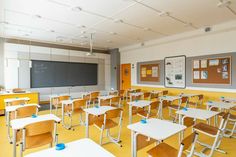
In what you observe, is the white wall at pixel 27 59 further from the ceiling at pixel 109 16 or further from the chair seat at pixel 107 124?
the chair seat at pixel 107 124

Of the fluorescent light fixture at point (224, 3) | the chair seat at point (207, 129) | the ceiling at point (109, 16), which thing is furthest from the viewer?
the ceiling at point (109, 16)

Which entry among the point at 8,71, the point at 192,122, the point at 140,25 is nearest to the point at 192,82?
the point at 140,25

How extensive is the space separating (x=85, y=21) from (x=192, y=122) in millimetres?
4106

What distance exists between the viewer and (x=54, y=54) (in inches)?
300

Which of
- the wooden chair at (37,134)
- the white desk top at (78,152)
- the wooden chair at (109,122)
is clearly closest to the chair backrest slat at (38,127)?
the wooden chair at (37,134)

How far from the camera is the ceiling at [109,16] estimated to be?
11.7ft

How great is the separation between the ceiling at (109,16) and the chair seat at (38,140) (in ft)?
9.63

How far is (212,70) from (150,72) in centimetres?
283

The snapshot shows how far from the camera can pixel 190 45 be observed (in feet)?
19.6

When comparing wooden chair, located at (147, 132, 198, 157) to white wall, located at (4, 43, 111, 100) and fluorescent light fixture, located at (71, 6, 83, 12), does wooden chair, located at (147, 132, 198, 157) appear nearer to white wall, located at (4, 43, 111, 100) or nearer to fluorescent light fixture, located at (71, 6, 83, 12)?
fluorescent light fixture, located at (71, 6, 83, 12)

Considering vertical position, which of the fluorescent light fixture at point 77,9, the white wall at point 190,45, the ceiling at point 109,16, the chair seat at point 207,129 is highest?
the ceiling at point 109,16

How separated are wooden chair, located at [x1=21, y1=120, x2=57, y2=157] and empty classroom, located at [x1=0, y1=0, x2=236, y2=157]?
13mm

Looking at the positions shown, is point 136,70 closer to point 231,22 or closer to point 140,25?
point 140,25

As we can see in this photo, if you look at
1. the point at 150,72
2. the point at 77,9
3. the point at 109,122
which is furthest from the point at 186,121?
the point at 150,72
